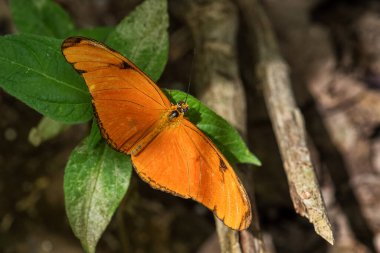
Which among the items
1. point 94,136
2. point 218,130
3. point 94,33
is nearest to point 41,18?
point 94,33

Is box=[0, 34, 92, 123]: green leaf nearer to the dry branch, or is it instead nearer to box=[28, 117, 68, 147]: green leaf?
box=[28, 117, 68, 147]: green leaf

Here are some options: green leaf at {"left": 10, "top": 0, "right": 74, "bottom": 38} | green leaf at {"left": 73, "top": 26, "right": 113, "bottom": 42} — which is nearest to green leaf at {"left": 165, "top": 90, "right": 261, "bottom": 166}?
green leaf at {"left": 73, "top": 26, "right": 113, "bottom": 42}

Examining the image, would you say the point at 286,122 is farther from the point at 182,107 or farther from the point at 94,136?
the point at 94,136

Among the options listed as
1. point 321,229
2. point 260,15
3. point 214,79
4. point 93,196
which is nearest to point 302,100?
point 260,15

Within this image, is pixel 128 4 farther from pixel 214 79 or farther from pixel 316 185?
pixel 316 185

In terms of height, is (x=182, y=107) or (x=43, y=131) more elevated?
(x=182, y=107)

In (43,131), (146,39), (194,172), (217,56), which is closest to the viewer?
(194,172)

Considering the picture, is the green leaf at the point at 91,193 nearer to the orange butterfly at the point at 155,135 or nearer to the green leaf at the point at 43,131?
the orange butterfly at the point at 155,135
